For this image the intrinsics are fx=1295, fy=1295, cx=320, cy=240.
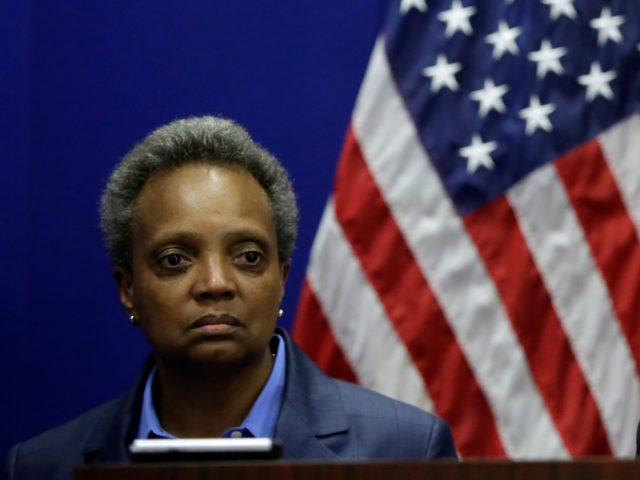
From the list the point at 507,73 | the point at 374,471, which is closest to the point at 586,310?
the point at 507,73

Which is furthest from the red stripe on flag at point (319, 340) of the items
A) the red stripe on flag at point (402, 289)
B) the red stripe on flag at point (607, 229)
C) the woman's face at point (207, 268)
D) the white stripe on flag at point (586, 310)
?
the woman's face at point (207, 268)

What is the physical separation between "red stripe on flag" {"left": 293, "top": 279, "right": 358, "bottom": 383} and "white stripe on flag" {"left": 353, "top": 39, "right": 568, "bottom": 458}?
0.22 metres

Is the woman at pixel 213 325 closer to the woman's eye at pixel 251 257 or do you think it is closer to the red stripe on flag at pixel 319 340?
the woman's eye at pixel 251 257

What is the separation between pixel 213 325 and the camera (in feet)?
5.47

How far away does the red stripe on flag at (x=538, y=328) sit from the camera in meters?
2.50

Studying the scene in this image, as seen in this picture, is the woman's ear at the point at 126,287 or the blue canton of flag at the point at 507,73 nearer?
the woman's ear at the point at 126,287

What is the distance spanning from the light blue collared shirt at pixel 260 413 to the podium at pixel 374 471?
2.39ft

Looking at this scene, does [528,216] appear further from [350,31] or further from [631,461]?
[631,461]

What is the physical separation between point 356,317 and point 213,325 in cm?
88

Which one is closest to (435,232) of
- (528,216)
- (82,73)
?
(528,216)

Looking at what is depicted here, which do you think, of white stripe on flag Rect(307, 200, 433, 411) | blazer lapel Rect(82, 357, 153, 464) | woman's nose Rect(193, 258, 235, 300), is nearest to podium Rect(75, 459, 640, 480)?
woman's nose Rect(193, 258, 235, 300)

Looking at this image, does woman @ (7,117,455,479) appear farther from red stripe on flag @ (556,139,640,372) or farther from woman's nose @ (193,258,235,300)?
red stripe on flag @ (556,139,640,372)

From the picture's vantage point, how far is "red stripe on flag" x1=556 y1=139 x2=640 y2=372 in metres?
2.50

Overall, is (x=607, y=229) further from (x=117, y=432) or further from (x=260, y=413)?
(x=117, y=432)
